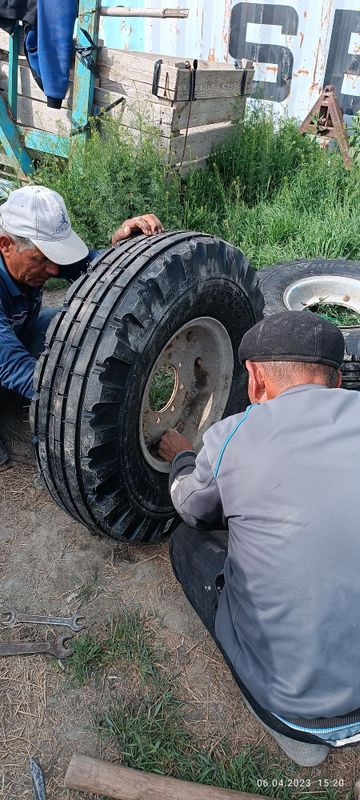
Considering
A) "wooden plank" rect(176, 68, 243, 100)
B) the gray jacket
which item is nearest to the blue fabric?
"wooden plank" rect(176, 68, 243, 100)

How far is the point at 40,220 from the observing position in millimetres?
2865

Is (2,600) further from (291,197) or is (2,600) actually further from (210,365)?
(291,197)

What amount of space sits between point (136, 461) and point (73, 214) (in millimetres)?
3337

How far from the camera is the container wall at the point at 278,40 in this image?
22.8 feet

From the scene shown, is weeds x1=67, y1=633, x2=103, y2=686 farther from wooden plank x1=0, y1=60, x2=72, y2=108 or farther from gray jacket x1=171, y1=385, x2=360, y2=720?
wooden plank x1=0, y1=60, x2=72, y2=108

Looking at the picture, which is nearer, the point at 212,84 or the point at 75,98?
the point at 75,98

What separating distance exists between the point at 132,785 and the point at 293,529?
3.18 ft

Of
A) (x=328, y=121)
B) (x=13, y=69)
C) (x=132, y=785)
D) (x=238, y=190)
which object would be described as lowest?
(x=132, y=785)

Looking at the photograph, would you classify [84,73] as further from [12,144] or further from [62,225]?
[62,225]

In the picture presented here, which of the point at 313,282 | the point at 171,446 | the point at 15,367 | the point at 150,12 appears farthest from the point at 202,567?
the point at 150,12

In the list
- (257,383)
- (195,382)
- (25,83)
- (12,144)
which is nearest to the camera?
(257,383)

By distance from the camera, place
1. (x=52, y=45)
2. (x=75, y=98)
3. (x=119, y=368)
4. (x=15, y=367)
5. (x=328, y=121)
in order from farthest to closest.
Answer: (x=328, y=121)
(x=75, y=98)
(x=52, y=45)
(x=15, y=367)
(x=119, y=368)

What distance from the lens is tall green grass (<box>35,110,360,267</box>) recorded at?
520 centimetres

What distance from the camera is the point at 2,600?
2.63 metres
